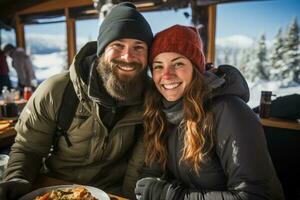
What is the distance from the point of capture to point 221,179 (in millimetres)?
1294

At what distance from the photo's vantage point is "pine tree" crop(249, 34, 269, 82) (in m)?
4.09

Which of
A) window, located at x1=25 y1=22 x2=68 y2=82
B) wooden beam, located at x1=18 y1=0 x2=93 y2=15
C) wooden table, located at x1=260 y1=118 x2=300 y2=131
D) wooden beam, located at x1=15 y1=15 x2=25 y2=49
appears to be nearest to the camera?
wooden table, located at x1=260 y1=118 x2=300 y2=131

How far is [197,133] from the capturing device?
1.29 m

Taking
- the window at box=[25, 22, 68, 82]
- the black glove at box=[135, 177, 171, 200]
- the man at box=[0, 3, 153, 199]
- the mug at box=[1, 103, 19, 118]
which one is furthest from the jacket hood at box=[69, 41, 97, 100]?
the window at box=[25, 22, 68, 82]

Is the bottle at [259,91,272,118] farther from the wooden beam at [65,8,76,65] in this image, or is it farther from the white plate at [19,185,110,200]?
the wooden beam at [65,8,76,65]

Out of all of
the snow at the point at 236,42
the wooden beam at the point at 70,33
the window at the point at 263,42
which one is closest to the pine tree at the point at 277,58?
the window at the point at 263,42

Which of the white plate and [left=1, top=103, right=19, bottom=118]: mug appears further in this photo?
[left=1, top=103, right=19, bottom=118]: mug

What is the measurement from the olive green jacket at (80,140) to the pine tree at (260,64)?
3.16m

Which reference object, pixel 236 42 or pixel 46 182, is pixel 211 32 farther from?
pixel 46 182

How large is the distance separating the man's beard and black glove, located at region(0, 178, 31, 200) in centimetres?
66

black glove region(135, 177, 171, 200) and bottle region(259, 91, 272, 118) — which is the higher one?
bottle region(259, 91, 272, 118)

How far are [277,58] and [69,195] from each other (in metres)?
3.79

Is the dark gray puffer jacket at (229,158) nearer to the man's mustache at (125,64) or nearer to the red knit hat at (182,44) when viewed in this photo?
the red knit hat at (182,44)

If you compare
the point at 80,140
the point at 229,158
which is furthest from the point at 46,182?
the point at 229,158
